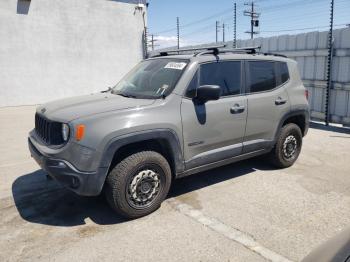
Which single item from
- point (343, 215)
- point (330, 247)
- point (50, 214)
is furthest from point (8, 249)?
point (343, 215)

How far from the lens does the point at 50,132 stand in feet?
12.6

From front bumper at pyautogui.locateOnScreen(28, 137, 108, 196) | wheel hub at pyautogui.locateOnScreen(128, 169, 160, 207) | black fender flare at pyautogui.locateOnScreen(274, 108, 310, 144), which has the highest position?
black fender flare at pyautogui.locateOnScreen(274, 108, 310, 144)

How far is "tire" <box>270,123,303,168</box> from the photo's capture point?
541cm

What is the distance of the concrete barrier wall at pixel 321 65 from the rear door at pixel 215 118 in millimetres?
5073

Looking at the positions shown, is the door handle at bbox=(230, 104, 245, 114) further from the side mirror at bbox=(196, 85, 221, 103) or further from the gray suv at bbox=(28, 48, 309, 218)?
the side mirror at bbox=(196, 85, 221, 103)

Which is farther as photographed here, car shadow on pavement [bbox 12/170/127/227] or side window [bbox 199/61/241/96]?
side window [bbox 199/61/241/96]

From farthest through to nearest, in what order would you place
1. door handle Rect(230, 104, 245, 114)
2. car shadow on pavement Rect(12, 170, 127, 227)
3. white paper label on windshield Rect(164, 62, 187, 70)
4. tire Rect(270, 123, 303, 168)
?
tire Rect(270, 123, 303, 168) → door handle Rect(230, 104, 245, 114) → white paper label on windshield Rect(164, 62, 187, 70) → car shadow on pavement Rect(12, 170, 127, 227)

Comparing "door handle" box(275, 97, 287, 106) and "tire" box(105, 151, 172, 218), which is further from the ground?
"door handle" box(275, 97, 287, 106)

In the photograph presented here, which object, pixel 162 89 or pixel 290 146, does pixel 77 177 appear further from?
pixel 290 146

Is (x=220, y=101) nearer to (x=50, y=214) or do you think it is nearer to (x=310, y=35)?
(x=50, y=214)

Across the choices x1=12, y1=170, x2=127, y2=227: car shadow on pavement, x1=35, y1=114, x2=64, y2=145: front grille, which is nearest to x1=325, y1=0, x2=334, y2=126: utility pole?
x1=12, y1=170, x2=127, y2=227: car shadow on pavement

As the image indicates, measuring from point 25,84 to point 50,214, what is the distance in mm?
11436

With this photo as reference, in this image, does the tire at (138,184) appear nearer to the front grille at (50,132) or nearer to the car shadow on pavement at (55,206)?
the car shadow on pavement at (55,206)

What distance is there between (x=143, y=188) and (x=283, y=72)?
3109 mm
